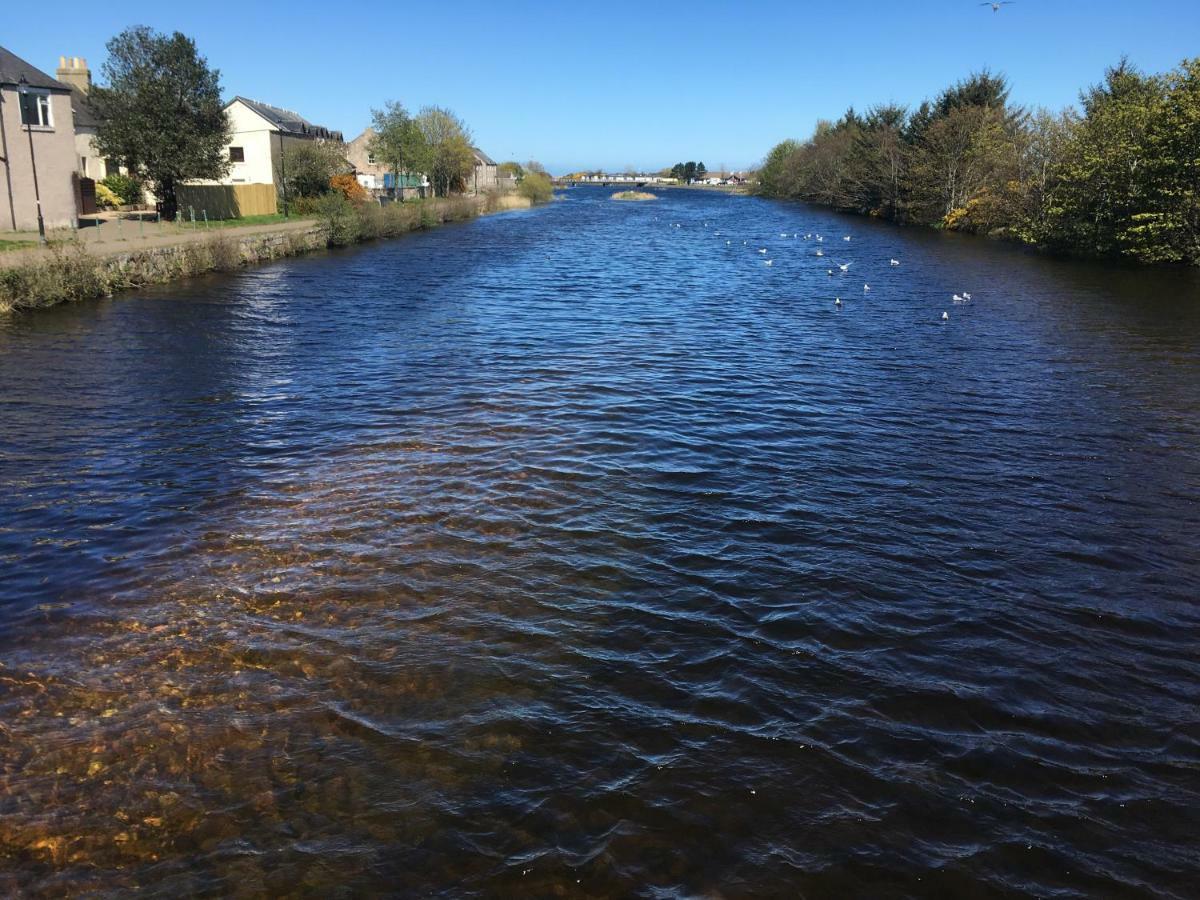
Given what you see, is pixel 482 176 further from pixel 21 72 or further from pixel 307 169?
pixel 21 72

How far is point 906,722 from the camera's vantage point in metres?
5.50

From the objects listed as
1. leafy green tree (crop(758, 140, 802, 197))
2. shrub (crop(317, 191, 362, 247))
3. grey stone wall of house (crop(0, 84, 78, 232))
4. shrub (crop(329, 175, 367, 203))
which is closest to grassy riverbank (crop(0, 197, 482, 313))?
shrub (crop(317, 191, 362, 247))

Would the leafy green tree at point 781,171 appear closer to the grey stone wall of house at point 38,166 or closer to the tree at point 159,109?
the tree at point 159,109

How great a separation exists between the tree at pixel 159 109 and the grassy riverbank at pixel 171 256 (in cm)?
481

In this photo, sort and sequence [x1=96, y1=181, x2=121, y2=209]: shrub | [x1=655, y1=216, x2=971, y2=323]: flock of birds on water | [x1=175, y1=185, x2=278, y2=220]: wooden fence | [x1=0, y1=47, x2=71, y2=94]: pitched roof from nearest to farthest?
[x1=655, y1=216, x2=971, y2=323]: flock of birds on water
[x1=0, y1=47, x2=71, y2=94]: pitched roof
[x1=175, y1=185, x2=278, y2=220]: wooden fence
[x1=96, y1=181, x2=121, y2=209]: shrub

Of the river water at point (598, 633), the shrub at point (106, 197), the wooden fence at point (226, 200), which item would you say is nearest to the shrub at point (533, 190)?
the wooden fence at point (226, 200)

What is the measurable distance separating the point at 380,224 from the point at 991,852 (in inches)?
1782

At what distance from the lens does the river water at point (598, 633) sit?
4.47m

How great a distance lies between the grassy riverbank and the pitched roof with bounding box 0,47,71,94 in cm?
692

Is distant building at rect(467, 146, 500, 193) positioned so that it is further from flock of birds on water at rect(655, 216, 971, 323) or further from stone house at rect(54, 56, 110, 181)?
stone house at rect(54, 56, 110, 181)

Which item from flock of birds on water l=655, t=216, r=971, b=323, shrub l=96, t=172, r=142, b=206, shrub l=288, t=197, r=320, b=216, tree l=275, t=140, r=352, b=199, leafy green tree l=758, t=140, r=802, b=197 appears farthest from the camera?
leafy green tree l=758, t=140, r=802, b=197

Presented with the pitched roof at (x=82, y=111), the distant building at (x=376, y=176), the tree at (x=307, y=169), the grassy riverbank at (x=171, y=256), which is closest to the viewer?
the grassy riverbank at (x=171, y=256)

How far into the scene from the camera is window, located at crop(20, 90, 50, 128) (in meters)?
28.0

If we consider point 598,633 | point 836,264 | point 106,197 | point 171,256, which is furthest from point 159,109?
point 598,633
